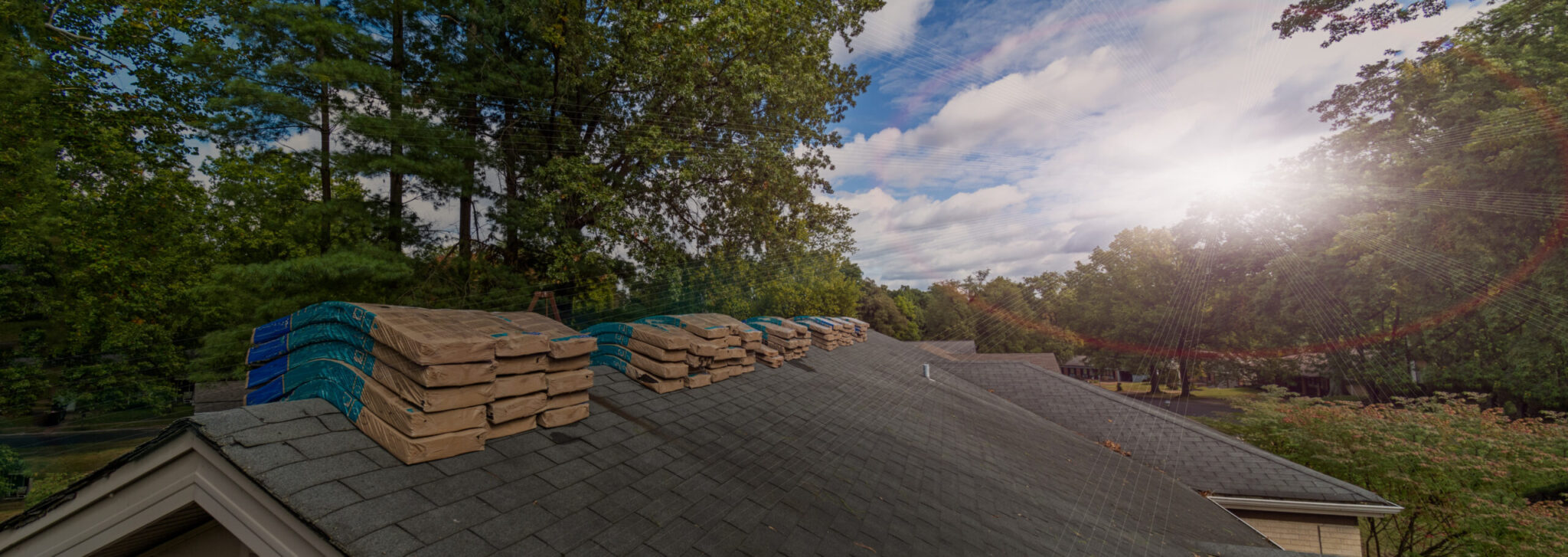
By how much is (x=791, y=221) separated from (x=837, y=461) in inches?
506

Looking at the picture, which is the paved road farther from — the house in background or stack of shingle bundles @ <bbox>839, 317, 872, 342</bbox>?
stack of shingle bundles @ <bbox>839, 317, 872, 342</bbox>

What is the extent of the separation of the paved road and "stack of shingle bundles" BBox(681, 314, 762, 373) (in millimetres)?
34828

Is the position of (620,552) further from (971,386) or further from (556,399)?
(971,386)

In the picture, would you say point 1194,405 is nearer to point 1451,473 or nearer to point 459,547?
point 1451,473

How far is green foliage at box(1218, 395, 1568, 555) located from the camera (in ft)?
34.0

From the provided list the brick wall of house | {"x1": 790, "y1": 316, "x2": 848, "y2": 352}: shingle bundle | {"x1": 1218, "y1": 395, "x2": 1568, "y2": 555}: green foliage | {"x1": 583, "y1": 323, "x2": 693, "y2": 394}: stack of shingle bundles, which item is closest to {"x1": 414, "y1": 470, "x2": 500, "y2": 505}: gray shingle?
{"x1": 583, "y1": 323, "x2": 693, "y2": 394}: stack of shingle bundles

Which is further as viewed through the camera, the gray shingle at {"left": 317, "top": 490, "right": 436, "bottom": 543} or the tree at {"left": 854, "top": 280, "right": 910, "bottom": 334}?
the tree at {"left": 854, "top": 280, "right": 910, "bottom": 334}

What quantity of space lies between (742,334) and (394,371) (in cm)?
499

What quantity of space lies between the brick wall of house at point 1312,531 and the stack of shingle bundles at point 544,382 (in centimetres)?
1245

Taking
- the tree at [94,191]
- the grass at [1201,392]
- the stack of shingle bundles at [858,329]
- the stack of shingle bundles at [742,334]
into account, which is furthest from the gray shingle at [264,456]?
the grass at [1201,392]

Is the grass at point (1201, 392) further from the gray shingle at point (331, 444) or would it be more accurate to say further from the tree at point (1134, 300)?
the gray shingle at point (331, 444)

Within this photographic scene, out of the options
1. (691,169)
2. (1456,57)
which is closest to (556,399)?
(691,169)

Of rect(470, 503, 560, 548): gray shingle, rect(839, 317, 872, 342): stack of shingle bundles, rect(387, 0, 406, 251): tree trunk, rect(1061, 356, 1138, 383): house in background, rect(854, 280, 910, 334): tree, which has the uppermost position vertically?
rect(387, 0, 406, 251): tree trunk

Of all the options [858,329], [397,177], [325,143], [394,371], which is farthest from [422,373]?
[325,143]
